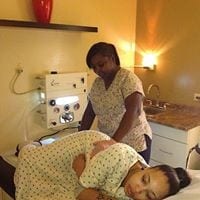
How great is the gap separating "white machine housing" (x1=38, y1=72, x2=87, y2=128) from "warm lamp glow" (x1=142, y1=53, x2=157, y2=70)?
867mm

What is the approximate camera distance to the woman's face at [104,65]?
5.24 feet

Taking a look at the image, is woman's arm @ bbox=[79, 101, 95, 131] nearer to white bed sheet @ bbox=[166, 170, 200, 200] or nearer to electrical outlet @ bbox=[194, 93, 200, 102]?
white bed sheet @ bbox=[166, 170, 200, 200]

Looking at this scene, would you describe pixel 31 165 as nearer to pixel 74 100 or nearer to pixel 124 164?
pixel 124 164

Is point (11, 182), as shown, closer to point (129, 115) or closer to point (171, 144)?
point (129, 115)

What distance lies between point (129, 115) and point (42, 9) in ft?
3.56

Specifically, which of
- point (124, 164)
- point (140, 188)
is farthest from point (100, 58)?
point (140, 188)

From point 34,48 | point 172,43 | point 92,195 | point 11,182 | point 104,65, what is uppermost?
point 172,43

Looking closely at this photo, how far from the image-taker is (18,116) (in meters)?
2.17

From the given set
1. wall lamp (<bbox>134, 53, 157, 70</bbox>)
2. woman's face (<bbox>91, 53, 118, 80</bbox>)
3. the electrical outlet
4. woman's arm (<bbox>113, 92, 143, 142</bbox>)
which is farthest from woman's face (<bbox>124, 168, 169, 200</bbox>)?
wall lamp (<bbox>134, 53, 157, 70</bbox>)

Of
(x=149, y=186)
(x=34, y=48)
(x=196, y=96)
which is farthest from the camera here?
(x=196, y=96)

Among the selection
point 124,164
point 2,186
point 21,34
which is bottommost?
point 2,186

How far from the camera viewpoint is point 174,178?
1.12 metres

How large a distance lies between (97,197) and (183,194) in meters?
0.37

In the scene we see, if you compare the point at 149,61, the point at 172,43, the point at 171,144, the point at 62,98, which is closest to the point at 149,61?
the point at 149,61
